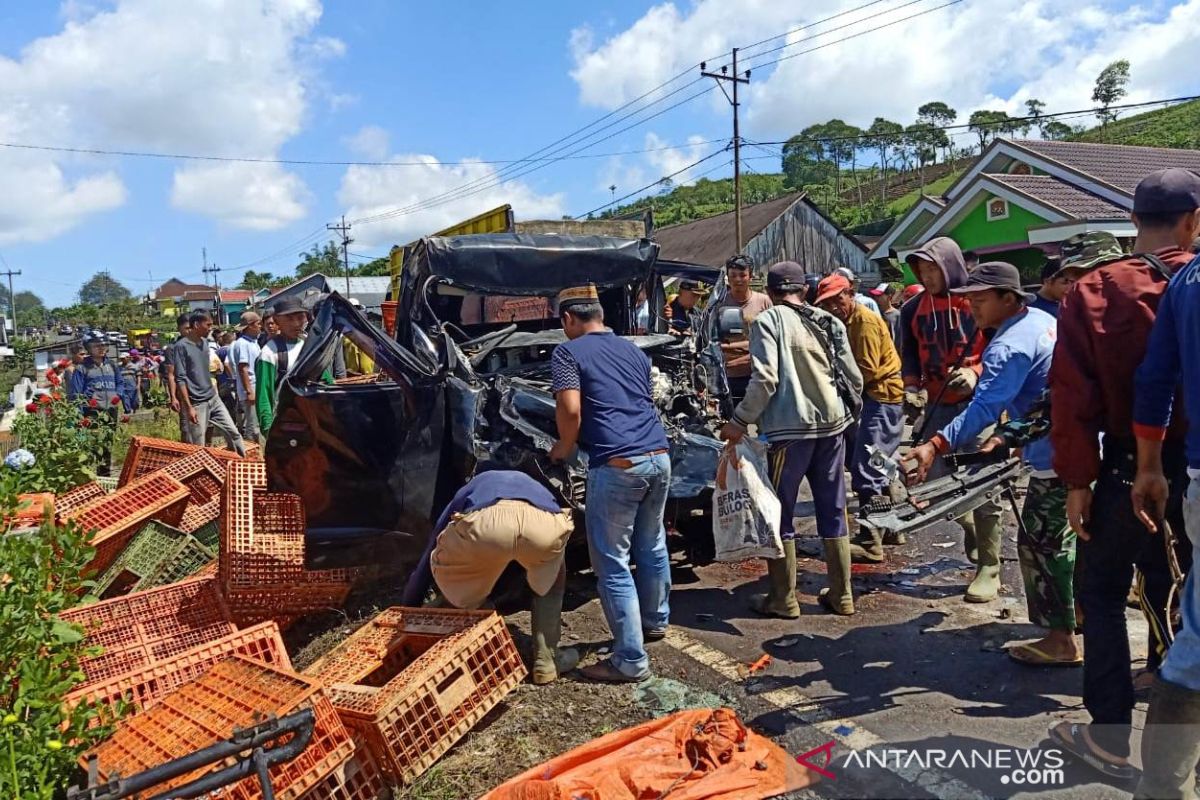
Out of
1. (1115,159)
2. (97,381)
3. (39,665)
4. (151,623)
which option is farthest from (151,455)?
(1115,159)

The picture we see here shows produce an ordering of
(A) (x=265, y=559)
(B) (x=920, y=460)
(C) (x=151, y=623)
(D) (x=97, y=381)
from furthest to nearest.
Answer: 1. (D) (x=97, y=381)
2. (A) (x=265, y=559)
3. (C) (x=151, y=623)
4. (B) (x=920, y=460)

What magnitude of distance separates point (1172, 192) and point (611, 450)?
230 cm

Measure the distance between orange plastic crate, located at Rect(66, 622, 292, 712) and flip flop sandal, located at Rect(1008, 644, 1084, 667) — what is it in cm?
319

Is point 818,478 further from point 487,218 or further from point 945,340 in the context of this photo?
point 487,218

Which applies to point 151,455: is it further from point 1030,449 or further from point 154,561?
point 1030,449

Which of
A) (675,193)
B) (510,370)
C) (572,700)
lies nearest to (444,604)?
(572,700)

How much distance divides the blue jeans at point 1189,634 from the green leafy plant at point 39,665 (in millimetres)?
3110

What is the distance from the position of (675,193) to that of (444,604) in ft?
234

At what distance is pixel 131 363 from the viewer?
55.6 ft

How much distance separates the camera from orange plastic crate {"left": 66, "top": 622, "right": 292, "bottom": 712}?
317cm

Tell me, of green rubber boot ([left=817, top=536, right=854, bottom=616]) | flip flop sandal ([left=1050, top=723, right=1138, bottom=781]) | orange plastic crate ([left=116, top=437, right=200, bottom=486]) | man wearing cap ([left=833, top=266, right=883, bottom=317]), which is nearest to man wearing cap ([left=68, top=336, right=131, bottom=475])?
orange plastic crate ([left=116, top=437, right=200, bottom=486])

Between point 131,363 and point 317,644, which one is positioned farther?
point 131,363

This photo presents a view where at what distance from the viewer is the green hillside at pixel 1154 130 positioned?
163ft

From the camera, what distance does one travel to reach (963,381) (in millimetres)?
4215
